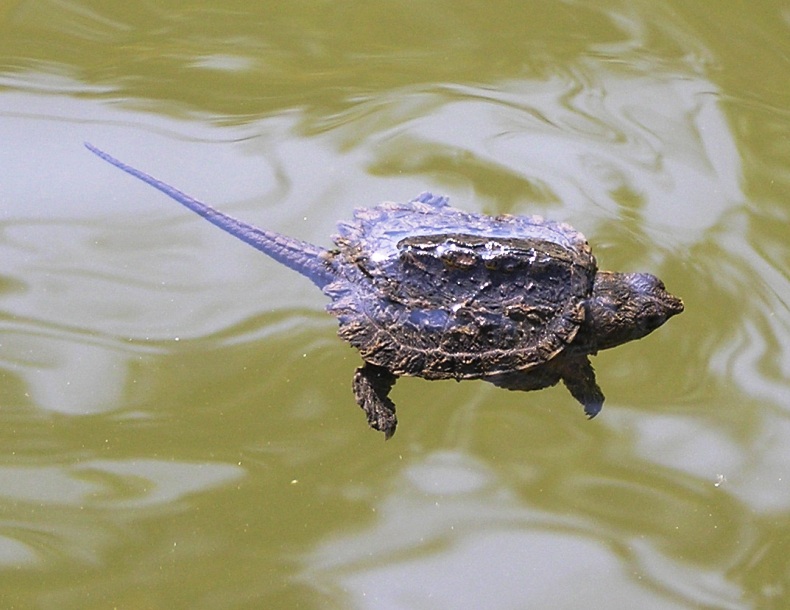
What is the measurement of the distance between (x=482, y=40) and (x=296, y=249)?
226cm

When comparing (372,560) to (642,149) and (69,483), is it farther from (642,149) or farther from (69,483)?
(642,149)

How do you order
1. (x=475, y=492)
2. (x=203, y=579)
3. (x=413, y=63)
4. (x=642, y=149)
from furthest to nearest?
1. (x=413, y=63)
2. (x=642, y=149)
3. (x=475, y=492)
4. (x=203, y=579)

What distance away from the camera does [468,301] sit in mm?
3428

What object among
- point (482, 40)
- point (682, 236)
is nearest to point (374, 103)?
point (482, 40)

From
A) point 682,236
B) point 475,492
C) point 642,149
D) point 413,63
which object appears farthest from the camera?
point 413,63

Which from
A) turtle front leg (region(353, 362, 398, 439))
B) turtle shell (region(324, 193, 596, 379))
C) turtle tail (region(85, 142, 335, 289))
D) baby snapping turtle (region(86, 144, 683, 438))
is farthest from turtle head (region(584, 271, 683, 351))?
turtle tail (region(85, 142, 335, 289))

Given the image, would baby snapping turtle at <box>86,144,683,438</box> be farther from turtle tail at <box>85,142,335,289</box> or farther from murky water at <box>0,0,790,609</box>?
murky water at <box>0,0,790,609</box>

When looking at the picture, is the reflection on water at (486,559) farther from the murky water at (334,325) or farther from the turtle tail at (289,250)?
the turtle tail at (289,250)

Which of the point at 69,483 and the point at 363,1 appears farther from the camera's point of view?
the point at 363,1

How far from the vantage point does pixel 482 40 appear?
5.25 m

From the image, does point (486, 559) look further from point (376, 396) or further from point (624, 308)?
point (624, 308)

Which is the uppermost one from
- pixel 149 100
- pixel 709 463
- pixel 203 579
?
pixel 149 100

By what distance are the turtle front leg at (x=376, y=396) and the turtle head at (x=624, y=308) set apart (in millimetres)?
887

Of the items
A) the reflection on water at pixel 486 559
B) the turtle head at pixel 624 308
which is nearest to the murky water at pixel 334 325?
the reflection on water at pixel 486 559
